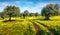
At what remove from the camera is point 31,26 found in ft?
14.0

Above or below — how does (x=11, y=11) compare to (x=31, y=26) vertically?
above

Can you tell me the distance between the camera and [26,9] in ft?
14.2

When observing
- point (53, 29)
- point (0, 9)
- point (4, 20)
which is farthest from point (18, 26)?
point (53, 29)

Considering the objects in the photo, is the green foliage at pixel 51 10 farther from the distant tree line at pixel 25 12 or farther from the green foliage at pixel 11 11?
the green foliage at pixel 11 11

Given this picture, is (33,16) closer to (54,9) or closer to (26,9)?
(26,9)

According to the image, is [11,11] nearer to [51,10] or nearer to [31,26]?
[31,26]

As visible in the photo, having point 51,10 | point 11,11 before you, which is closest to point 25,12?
point 11,11

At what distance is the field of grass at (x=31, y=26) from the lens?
4.17 meters

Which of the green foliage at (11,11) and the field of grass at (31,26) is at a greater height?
the green foliage at (11,11)

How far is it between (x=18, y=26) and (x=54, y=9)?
1.12 metres

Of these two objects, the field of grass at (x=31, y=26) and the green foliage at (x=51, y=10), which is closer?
the field of grass at (x=31, y=26)

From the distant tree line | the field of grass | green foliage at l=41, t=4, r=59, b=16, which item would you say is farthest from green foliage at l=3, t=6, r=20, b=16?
green foliage at l=41, t=4, r=59, b=16

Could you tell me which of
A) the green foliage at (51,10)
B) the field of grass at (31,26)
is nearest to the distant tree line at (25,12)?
the green foliage at (51,10)

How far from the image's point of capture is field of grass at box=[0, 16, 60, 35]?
4168 mm
